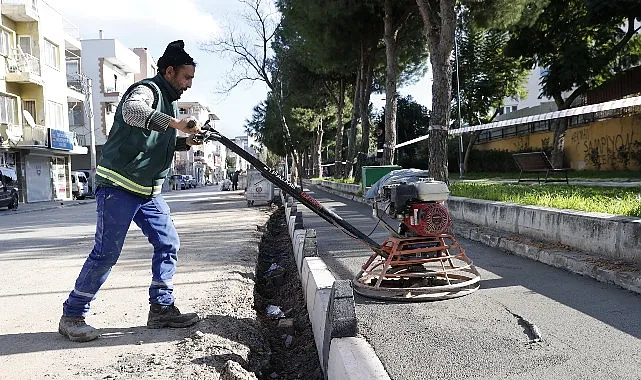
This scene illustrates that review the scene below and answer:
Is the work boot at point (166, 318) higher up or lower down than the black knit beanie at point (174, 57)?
lower down

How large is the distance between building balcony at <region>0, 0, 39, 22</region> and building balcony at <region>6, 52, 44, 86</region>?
2093 millimetres

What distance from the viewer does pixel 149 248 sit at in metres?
8.87

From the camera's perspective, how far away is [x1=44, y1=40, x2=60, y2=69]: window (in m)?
33.5

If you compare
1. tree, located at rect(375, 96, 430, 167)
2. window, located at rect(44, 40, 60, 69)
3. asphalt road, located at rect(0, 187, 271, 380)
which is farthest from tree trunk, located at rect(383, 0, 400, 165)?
tree, located at rect(375, 96, 430, 167)

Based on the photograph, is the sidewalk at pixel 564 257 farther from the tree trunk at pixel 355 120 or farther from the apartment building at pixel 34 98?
the apartment building at pixel 34 98

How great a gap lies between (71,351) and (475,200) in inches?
292

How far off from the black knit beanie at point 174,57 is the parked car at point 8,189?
22.5 metres

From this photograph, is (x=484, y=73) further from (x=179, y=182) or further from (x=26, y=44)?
(x=179, y=182)

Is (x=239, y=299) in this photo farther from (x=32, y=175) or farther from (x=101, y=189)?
(x=32, y=175)

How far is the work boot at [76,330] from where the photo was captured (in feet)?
12.5

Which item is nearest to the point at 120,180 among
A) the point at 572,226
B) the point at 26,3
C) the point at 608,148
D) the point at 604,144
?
the point at 572,226

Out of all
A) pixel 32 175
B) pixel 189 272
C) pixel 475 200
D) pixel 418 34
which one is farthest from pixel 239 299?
Result: pixel 32 175

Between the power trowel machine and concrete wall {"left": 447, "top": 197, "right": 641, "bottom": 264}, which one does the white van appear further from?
the power trowel machine

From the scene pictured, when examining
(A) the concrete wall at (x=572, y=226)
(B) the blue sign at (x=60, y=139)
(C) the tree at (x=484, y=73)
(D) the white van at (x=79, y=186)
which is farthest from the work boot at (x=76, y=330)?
(D) the white van at (x=79, y=186)
